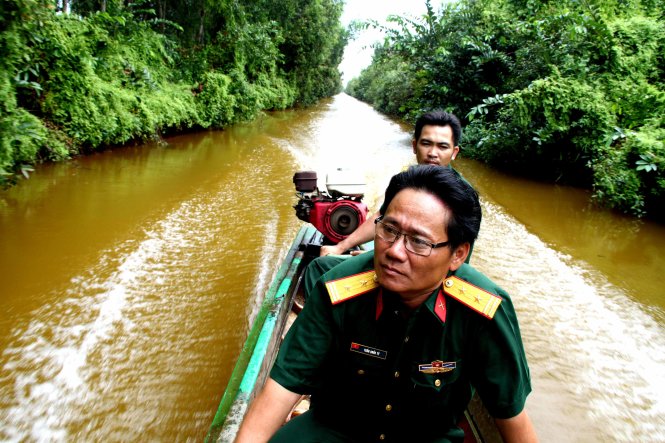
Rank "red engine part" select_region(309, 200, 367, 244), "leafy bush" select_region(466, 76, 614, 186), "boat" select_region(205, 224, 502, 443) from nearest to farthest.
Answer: "boat" select_region(205, 224, 502, 443) < "red engine part" select_region(309, 200, 367, 244) < "leafy bush" select_region(466, 76, 614, 186)

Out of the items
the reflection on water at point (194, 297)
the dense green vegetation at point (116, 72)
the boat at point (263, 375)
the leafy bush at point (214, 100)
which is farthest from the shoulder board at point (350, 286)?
the leafy bush at point (214, 100)

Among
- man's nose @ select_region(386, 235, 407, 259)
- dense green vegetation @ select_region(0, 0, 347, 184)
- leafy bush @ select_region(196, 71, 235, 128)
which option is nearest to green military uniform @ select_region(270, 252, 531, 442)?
man's nose @ select_region(386, 235, 407, 259)

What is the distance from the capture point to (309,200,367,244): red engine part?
3357 mm

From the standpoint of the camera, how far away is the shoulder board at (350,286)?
4.71ft

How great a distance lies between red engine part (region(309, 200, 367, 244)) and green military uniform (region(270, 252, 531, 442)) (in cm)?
187

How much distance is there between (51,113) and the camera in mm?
7320

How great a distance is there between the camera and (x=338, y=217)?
3.38 meters

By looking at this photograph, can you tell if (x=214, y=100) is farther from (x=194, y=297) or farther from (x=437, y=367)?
(x=437, y=367)

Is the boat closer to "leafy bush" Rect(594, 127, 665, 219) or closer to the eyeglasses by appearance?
the eyeglasses

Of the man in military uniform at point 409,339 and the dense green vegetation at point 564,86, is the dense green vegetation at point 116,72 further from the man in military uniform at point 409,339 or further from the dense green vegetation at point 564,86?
the dense green vegetation at point 564,86

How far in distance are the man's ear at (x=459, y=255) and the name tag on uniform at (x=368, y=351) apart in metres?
0.36

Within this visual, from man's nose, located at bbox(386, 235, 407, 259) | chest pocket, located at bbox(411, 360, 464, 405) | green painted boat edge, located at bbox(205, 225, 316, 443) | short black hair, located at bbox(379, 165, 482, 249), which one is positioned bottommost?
green painted boat edge, located at bbox(205, 225, 316, 443)

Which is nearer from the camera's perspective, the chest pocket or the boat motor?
the chest pocket

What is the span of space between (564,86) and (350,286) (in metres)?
7.59
